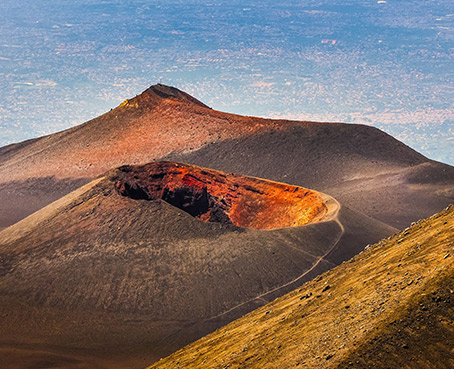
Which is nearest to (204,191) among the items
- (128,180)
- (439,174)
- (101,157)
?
(128,180)

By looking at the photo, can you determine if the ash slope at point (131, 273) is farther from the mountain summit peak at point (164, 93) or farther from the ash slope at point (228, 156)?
the mountain summit peak at point (164, 93)

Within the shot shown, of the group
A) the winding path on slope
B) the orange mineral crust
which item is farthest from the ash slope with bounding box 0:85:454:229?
the winding path on slope

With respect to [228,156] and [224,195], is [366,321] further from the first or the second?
[228,156]

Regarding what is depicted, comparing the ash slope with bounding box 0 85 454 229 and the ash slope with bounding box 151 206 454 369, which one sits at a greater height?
the ash slope with bounding box 0 85 454 229

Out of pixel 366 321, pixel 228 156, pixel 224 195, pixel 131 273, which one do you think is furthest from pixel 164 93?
pixel 366 321

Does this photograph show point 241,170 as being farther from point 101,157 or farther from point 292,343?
point 292,343

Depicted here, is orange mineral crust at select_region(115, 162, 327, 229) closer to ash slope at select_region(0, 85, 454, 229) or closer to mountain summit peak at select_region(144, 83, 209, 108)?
ash slope at select_region(0, 85, 454, 229)

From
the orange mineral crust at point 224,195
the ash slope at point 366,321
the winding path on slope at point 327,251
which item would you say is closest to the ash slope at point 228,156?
the orange mineral crust at point 224,195
